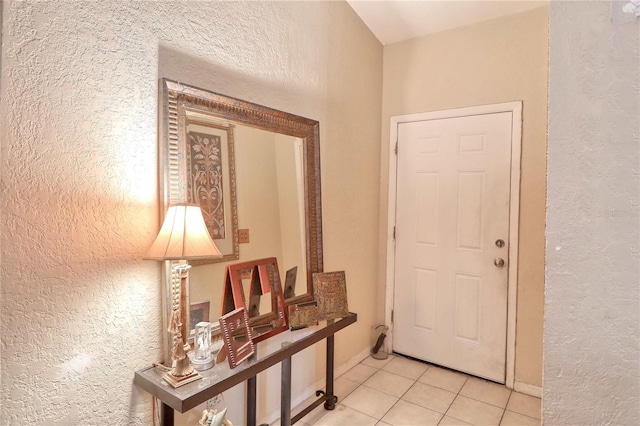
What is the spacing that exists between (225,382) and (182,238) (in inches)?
23.4

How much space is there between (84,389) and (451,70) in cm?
303

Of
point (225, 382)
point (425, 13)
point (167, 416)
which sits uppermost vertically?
point (425, 13)

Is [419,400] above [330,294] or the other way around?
the other way around

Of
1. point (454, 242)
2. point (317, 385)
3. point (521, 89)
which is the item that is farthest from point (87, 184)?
point (521, 89)

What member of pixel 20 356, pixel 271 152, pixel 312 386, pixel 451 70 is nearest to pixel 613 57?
pixel 271 152

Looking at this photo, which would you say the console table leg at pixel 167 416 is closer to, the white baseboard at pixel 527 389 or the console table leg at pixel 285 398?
the console table leg at pixel 285 398

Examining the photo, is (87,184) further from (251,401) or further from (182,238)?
(251,401)

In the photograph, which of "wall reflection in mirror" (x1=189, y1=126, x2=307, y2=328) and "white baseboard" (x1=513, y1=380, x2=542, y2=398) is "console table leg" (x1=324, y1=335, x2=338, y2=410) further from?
"white baseboard" (x1=513, y1=380, x2=542, y2=398)

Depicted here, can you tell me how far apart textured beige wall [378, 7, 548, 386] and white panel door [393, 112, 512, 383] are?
12 centimetres

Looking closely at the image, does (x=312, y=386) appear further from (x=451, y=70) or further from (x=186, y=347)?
(x=451, y=70)

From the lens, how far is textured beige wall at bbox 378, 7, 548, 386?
250 centimetres

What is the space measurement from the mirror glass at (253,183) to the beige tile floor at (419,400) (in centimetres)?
84

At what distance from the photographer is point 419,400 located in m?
2.42

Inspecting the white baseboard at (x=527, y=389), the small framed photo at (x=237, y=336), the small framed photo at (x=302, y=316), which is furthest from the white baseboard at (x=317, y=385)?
the white baseboard at (x=527, y=389)
